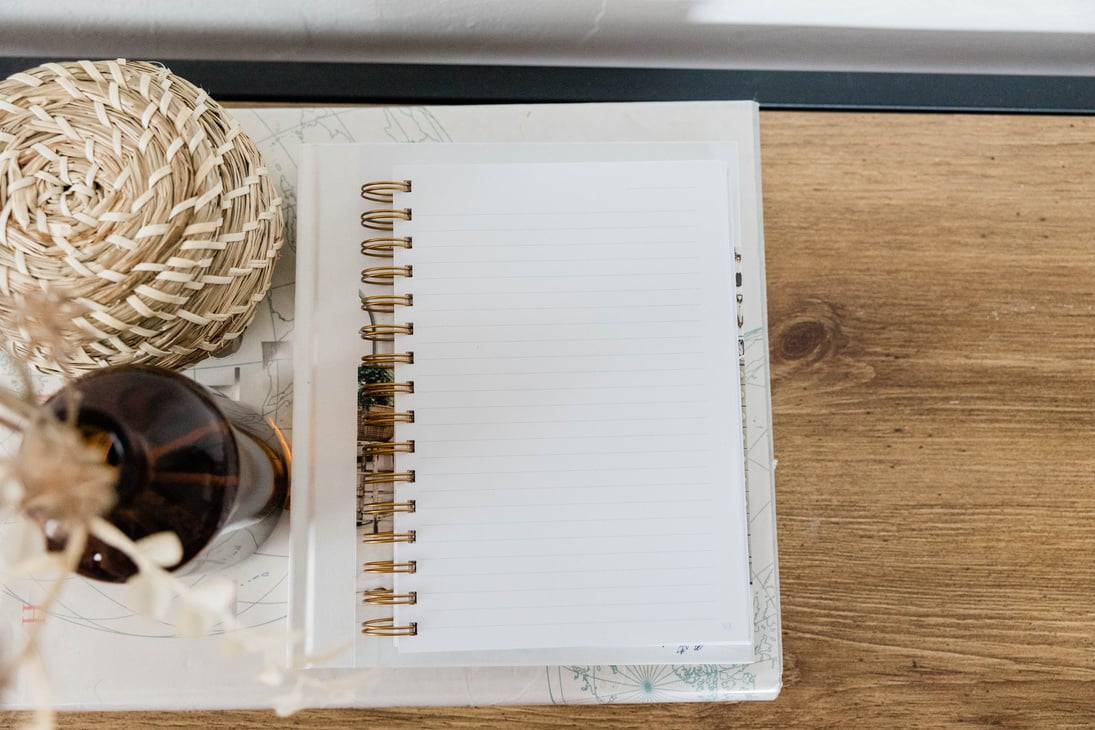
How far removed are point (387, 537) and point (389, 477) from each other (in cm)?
3

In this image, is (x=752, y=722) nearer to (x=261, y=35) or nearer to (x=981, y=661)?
(x=981, y=661)

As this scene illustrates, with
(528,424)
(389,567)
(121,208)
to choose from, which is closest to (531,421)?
(528,424)

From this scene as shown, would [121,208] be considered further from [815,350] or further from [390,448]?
[815,350]

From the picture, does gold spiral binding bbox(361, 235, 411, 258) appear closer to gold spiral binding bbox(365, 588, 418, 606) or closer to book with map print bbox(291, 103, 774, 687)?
book with map print bbox(291, 103, 774, 687)

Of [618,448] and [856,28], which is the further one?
[856,28]

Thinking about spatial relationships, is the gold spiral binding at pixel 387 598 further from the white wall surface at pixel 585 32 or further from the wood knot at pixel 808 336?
the white wall surface at pixel 585 32

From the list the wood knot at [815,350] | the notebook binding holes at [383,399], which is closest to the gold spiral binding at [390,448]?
the notebook binding holes at [383,399]

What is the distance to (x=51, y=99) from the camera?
0.35 meters

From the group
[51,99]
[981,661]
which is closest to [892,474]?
[981,661]

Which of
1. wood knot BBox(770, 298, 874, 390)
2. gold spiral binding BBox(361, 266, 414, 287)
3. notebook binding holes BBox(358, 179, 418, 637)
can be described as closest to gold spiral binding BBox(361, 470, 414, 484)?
notebook binding holes BBox(358, 179, 418, 637)

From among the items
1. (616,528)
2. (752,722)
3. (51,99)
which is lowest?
(752,722)

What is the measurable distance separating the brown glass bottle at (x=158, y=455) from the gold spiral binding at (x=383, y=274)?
14 centimetres

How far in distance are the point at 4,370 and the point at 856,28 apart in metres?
0.57

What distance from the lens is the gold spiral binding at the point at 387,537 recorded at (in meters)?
0.41
